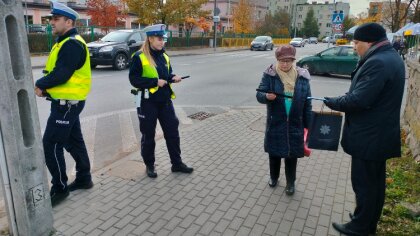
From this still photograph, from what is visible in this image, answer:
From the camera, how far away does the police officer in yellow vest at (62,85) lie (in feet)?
11.3

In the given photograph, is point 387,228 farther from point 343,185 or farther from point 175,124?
point 175,124

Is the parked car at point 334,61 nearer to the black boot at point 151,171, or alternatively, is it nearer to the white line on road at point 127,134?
the white line on road at point 127,134

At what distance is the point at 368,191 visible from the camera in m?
3.16

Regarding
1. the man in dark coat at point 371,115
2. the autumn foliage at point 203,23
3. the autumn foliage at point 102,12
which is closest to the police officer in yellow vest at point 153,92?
the man in dark coat at point 371,115

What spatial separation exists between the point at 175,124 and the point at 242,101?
5577 millimetres

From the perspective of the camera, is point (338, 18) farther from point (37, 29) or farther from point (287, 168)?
point (37, 29)

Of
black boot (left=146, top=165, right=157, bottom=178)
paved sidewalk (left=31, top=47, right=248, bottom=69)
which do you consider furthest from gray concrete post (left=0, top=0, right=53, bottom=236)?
paved sidewalk (left=31, top=47, right=248, bottom=69)

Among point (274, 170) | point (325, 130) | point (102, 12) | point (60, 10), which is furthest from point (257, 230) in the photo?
point (102, 12)

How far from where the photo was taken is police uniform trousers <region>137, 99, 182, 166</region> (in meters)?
4.37

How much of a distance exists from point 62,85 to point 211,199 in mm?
1978

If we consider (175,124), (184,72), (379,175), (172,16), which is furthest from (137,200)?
(172,16)

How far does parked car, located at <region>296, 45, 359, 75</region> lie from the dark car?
7668mm

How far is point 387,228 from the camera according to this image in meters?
3.49

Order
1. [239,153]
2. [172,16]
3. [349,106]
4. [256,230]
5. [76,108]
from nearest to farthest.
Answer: [349,106] → [256,230] → [76,108] → [239,153] → [172,16]
